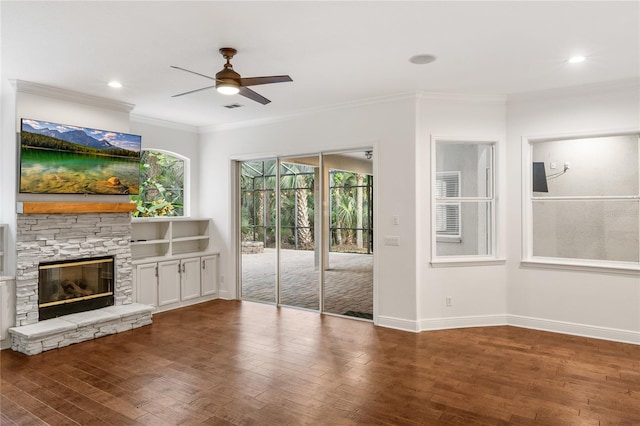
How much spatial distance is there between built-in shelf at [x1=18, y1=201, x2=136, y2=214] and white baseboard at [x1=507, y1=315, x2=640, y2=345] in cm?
504

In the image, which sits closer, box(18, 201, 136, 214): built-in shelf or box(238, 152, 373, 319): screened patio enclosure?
box(18, 201, 136, 214): built-in shelf

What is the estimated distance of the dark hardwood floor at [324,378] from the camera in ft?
9.54

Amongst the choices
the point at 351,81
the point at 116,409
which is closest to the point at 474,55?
the point at 351,81

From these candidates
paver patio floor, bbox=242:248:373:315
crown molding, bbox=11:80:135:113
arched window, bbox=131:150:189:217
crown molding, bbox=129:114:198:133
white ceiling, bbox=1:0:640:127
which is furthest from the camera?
arched window, bbox=131:150:189:217

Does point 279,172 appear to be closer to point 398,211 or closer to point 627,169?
point 398,211

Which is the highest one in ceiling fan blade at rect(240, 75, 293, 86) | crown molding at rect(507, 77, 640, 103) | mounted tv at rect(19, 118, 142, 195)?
crown molding at rect(507, 77, 640, 103)

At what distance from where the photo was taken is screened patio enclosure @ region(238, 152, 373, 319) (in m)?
5.50

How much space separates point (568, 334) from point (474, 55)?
3.34m

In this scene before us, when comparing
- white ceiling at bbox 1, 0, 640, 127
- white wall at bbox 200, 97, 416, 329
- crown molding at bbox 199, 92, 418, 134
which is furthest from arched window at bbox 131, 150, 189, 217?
white wall at bbox 200, 97, 416, 329

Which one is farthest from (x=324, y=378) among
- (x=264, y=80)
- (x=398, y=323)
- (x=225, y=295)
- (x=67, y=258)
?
(x=225, y=295)

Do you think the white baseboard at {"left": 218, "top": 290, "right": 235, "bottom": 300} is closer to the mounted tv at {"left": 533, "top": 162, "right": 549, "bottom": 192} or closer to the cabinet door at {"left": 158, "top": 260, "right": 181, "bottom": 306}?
the cabinet door at {"left": 158, "top": 260, "right": 181, "bottom": 306}

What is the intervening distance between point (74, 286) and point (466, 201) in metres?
4.88

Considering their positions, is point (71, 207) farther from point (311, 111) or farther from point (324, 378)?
point (324, 378)

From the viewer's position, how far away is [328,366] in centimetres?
377
